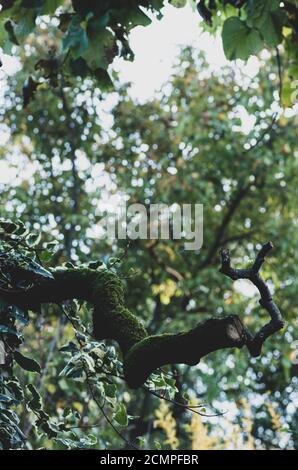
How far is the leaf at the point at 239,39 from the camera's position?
77.4 inches

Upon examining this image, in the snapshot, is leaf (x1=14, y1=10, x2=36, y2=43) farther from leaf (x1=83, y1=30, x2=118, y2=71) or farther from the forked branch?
the forked branch

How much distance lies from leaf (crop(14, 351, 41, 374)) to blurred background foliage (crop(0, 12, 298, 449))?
4.16 metres

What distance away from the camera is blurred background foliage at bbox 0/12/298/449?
7.04 meters

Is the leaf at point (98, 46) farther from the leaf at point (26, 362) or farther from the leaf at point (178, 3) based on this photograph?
the leaf at point (26, 362)

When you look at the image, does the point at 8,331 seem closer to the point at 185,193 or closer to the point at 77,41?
the point at 77,41

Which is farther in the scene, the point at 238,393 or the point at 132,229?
the point at 238,393

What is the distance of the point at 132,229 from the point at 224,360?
6.49ft

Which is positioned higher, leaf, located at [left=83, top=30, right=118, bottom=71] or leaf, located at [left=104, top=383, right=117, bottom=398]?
leaf, located at [left=83, top=30, right=118, bottom=71]

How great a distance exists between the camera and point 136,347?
1.78m

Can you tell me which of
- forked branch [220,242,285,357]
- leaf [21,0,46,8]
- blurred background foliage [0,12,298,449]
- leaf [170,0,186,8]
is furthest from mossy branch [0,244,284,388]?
blurred background foliage [0,12,298,449]

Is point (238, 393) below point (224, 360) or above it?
below
